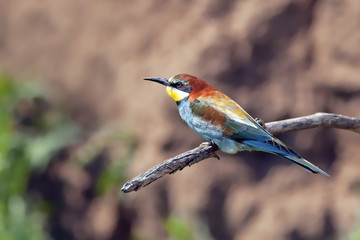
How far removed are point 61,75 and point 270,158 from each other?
175 cm

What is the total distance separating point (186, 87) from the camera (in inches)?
90.3

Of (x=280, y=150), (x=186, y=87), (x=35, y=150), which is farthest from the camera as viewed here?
(x=35, y=150)

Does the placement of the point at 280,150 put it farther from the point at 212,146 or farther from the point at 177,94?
the point at 177,94

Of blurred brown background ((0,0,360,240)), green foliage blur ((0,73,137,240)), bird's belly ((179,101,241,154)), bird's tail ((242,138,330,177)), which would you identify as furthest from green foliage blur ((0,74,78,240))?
bird's tail ((242,138,330,177))

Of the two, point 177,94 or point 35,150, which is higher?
point 177,94

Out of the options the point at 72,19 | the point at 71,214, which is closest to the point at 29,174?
the point at 71,214

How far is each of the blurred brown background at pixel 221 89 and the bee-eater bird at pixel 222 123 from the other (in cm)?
166

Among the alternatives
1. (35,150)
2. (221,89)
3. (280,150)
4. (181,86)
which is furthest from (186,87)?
(35,150)

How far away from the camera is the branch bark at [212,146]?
6.01ft

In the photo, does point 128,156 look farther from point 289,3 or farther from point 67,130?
point 289,3

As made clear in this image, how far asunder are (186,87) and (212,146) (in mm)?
269

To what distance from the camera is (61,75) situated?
4492 millimetres

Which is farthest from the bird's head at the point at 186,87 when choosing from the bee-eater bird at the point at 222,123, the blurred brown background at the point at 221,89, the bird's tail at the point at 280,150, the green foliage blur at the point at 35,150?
the green foliage blur at the point at 35,150

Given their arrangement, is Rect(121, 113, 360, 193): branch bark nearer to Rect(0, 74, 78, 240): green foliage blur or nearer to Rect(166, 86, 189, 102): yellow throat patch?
Rect(166, 86, 189, 102): yellow throat patch
